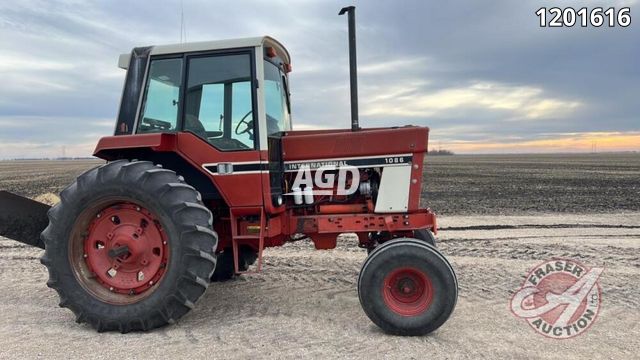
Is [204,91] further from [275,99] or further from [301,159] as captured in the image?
[301,159]

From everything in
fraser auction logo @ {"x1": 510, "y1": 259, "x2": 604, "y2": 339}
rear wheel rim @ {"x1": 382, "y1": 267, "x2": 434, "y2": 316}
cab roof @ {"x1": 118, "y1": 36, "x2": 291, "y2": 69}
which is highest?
cab roof @ {"x1": 118, "y1": 36, "x2": 291, "y2": 69}

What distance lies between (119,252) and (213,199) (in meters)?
0.99

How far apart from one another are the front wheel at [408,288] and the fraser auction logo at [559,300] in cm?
100

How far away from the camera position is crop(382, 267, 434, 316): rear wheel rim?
4.34 metres

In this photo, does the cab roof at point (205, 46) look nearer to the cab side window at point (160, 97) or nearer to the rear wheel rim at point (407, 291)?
the cab side window at point (160, 97)

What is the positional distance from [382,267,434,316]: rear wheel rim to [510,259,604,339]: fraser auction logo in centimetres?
108

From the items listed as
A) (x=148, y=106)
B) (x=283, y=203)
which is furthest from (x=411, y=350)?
(x=148, y=106)

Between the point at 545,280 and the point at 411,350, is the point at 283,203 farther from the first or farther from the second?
the point at 545,280

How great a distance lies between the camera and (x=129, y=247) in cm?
452

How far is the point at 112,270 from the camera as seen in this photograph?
4.62 metres

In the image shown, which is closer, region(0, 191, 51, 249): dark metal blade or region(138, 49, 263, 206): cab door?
region(138, 49, 263, 206): cab door

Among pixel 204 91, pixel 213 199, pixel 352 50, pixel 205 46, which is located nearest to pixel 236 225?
pixel 213 199

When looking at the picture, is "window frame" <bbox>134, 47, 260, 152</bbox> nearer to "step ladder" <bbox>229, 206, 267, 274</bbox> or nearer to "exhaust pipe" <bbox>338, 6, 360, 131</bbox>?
"step ladder" <bbox>229, 206, 267, 274</bbox>

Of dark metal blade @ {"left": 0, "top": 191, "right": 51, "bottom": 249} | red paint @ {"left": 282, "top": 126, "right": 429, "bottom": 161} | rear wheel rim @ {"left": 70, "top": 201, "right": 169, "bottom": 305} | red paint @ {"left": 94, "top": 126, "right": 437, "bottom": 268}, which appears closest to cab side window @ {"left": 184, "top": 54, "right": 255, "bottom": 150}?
red paint @ {"left": 94, "top": 126, "right": 437, "bottom": 268}
